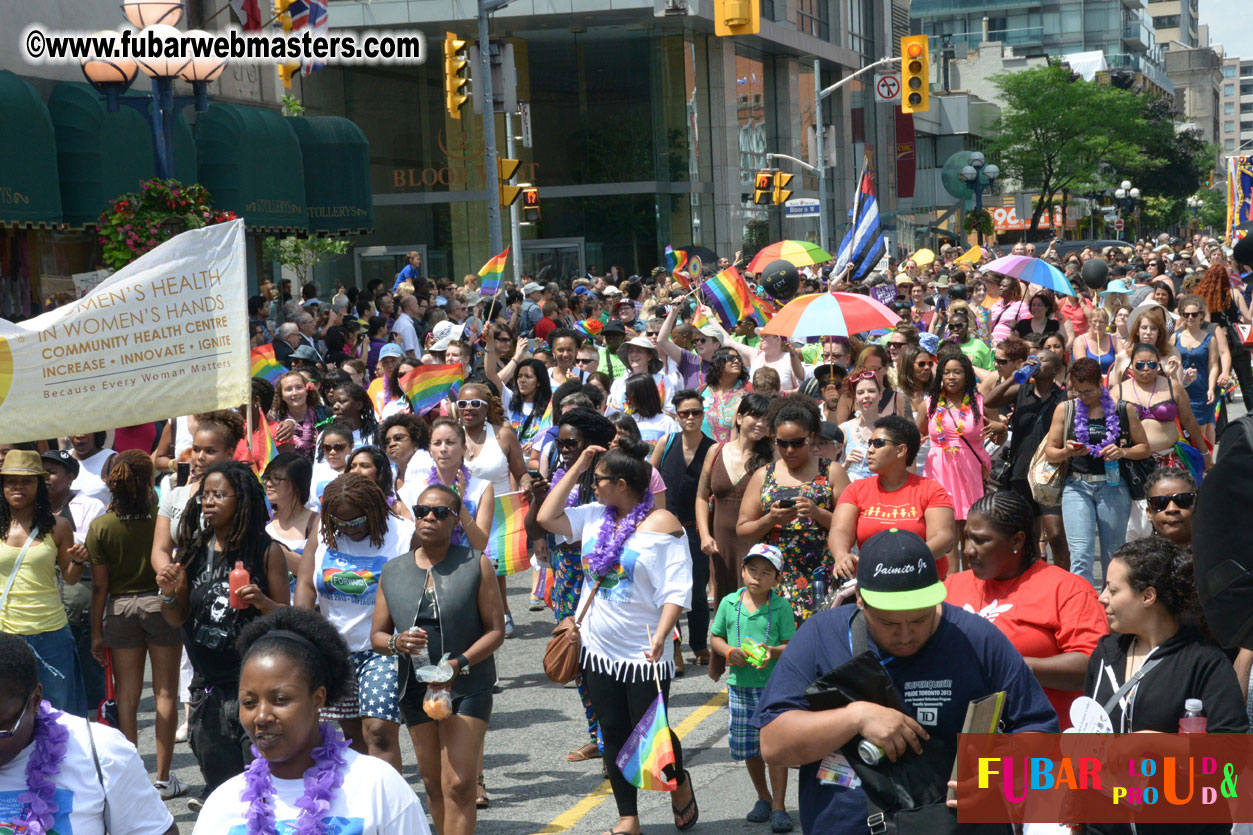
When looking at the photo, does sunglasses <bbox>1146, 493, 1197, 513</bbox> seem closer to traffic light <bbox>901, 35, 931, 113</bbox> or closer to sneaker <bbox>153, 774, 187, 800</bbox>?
sneaker <bbox>153, 774, 187, 800</bbox>

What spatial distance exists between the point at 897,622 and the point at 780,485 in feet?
11.4

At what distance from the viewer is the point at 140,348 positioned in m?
7.10

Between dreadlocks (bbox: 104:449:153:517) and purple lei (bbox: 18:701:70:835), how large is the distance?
11.7 ft

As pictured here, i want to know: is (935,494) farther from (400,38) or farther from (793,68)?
(793,68)

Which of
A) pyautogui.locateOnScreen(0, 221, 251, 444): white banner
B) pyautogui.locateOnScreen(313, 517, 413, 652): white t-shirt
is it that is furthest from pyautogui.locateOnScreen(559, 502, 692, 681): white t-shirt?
pyautogui.locateOnScreen(0, 221, 251, 444): white banner

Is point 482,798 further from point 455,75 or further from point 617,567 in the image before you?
point 455,75

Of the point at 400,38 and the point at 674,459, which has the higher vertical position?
the point at 400,38

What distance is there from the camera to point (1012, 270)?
13.9m

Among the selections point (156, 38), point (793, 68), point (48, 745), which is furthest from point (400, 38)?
point (48, 745)

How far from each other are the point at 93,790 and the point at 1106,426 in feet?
23.0

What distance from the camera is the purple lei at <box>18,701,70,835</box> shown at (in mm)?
3824

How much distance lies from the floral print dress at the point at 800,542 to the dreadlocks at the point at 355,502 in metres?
1.96

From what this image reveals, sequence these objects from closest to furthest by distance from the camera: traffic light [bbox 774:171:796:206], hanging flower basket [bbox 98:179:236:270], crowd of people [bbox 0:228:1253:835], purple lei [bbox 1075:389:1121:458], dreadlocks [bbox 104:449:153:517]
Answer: crowd of people [bbox 0:228:1253:835] → dreadlocks [bbox 104:449:153:517] → purple lei [bbox 1075:389:1121:458] → hanging flower basket [bbox 98:179:236:270] → traffic light [bbox 774:171:796:206]

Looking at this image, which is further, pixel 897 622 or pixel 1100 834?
pixel 1100 834
